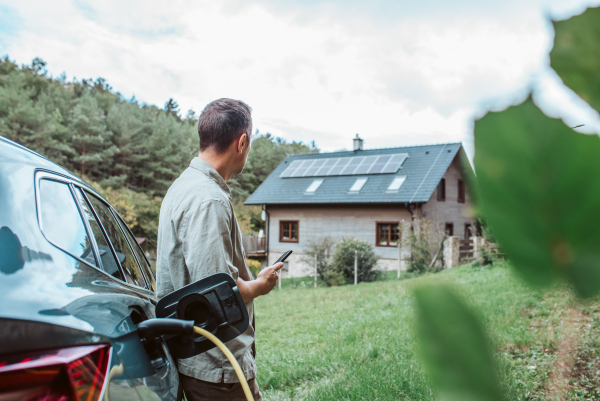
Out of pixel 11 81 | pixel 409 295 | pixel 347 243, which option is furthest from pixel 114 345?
pixel 11 81

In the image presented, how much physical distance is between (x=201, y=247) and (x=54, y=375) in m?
0.77

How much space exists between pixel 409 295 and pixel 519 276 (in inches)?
1.7

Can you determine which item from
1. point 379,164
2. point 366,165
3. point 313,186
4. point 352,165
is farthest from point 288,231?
point 379,164

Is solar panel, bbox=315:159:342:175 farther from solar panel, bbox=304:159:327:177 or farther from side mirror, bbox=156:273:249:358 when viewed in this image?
side mirror, bbox=156:273:249:358

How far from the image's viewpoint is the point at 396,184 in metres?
18.8

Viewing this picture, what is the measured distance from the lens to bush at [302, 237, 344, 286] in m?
15.5

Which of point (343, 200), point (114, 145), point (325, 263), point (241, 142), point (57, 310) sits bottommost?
point (325, 263)

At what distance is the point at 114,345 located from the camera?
0.97 m

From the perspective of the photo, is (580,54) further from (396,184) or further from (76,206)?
(396,184)

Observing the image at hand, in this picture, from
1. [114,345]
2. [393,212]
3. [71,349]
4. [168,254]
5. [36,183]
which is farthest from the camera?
[393,212]

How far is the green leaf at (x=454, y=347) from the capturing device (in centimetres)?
14

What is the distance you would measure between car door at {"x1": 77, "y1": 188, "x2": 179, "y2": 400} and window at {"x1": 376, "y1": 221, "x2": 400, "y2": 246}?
1661 cm

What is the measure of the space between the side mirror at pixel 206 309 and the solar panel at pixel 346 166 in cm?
1862

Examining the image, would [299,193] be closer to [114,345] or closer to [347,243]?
[347,243]
